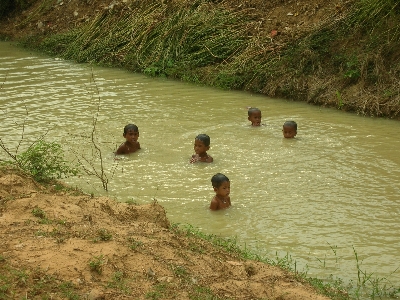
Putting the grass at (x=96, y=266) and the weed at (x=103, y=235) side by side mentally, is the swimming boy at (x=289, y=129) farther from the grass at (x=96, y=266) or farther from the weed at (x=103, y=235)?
the grass at (x=96, y=266)

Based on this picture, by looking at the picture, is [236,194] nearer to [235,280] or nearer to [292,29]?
[235,280]

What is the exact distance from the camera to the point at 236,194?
8.47m

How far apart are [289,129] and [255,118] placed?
0.88 metres

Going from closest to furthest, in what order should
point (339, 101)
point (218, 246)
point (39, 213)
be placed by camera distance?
point (39, 213)
point (218, 246)
point (339, 101)

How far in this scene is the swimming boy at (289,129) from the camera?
10758 millimetres

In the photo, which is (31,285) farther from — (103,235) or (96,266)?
(103,235)

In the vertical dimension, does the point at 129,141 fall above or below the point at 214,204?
above

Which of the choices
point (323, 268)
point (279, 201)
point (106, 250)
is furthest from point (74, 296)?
point (279, 201)

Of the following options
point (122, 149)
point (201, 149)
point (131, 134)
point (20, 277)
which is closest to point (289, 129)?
point (201, 149)

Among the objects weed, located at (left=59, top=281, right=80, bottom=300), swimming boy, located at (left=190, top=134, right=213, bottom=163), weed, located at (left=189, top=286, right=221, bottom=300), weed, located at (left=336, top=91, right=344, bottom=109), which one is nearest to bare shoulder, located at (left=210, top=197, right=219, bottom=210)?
swimming boy, located at (left=190, top=134, right=213, bottom=163)

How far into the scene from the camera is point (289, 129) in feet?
35.4

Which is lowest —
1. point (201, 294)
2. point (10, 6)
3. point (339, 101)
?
point (201, 294)

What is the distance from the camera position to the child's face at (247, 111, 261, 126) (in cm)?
1141

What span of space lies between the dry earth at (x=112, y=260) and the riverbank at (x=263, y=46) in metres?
7.56
